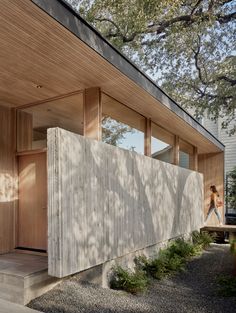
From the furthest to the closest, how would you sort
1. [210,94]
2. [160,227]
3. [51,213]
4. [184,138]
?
[210,94] < [184,138] < [160,227] < [51,213]

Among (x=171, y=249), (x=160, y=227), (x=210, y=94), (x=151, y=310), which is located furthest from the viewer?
(x=210, y=94)

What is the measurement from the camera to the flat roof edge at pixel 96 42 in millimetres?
3367

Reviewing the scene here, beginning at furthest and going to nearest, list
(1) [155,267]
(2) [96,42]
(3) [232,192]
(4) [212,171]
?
(3) [232,192], (4) [212,171], (1) [155,267], (2) [96,42]

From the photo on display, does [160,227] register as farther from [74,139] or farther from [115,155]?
[74,139]

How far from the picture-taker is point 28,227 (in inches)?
242

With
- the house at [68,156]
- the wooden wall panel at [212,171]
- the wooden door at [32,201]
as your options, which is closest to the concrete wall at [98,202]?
the house at [68,156]

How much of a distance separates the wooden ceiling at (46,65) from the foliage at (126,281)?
3.15 metres

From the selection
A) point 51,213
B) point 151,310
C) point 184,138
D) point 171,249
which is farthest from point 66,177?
point 184,138

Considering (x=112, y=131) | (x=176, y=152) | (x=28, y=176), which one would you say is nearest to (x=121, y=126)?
(x=112, y=131)

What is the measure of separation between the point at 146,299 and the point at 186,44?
33.6ft

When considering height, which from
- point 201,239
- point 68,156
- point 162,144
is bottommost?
point 201,239

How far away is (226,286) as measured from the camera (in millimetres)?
5871

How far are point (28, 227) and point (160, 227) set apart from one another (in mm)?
3014

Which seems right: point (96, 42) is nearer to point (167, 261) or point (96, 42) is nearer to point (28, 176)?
point (28, 176)
